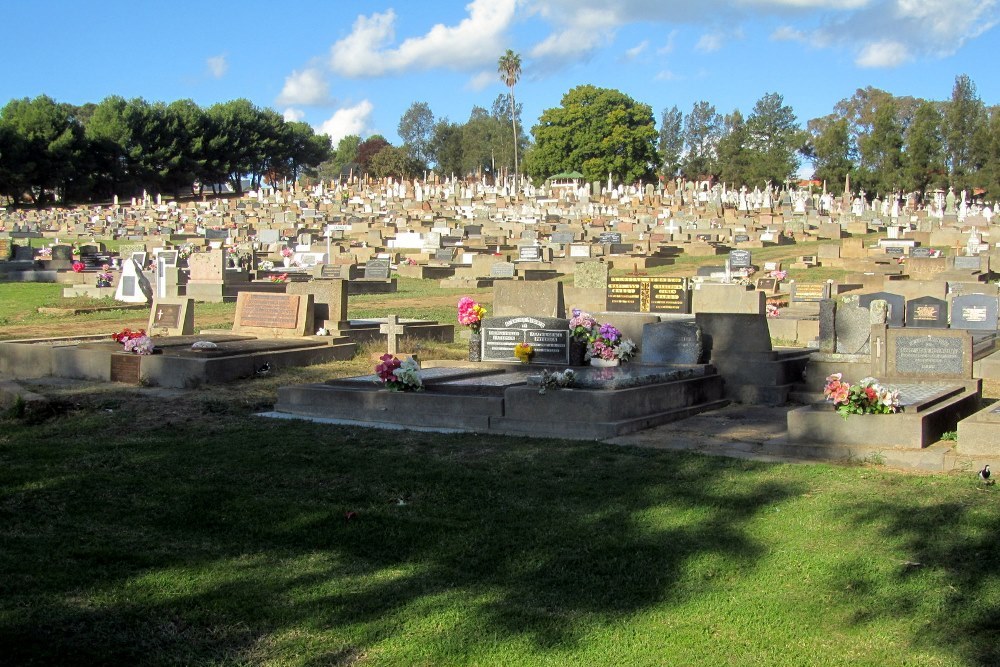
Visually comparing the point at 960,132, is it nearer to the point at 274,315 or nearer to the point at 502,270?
the point at 502,270

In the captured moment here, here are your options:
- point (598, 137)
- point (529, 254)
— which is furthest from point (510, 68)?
point (529, 254)

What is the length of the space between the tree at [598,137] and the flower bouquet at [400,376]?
93944mm

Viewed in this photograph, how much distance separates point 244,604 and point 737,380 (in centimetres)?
876

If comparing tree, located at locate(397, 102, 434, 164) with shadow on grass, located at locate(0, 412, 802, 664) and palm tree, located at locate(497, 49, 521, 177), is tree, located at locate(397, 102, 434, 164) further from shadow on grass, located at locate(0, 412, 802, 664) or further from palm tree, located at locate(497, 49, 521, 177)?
shadow on grass, located at locate(0, 412, 802, 664)

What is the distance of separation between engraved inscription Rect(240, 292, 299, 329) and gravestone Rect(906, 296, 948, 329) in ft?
32.8

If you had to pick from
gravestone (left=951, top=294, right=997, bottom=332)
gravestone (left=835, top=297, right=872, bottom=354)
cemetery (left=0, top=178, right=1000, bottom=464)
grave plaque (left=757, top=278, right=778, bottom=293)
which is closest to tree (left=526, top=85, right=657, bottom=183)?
cemetery (left=0, top=178, right=1000, bottom=464)

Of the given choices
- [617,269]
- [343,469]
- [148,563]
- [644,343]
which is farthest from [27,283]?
[148,563]

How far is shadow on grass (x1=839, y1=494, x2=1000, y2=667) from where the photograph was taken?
206 inches

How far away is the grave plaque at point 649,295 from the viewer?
57.3ft

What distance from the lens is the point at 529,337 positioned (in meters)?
14.2

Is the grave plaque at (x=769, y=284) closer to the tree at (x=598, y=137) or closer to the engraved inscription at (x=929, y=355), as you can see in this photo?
the engraved inscription at (x=929, y=355)

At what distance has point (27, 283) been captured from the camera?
105ft

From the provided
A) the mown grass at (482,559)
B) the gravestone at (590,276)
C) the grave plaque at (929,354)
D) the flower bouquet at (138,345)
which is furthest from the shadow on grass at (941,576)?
the gravestone at (590,276)

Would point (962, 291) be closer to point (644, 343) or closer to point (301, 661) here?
point (644, 343)
